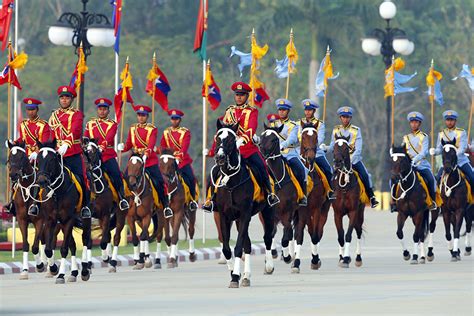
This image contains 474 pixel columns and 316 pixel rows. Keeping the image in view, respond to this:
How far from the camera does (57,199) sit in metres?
24.7

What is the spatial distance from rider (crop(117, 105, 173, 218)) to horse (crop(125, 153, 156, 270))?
10.8 inches

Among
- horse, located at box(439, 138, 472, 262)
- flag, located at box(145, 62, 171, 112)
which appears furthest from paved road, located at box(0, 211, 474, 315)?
flag, located at box(145, 62, 171, 112)

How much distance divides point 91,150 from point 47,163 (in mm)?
2904

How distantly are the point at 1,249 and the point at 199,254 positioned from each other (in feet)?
12.4

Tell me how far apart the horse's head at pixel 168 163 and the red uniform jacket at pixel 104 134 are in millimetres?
2084

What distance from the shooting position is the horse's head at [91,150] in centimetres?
2683

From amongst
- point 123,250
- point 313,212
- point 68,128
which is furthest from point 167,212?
point 68,128

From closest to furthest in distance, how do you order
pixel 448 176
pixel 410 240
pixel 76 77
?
pixel 448 176 → pixel 76 77 → pixel 410 240

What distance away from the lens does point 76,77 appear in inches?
1337

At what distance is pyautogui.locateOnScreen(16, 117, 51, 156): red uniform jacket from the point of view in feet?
83.6

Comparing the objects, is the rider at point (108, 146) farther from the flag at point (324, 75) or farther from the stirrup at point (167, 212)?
the flag at point (324, 75)

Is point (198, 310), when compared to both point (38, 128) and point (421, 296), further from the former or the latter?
point (38, 128)

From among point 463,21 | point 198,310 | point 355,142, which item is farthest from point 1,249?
point 463,21

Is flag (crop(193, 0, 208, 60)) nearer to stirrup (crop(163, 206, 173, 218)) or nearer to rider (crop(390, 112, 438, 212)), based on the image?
rider (crop(390, 112, 438, 212))
